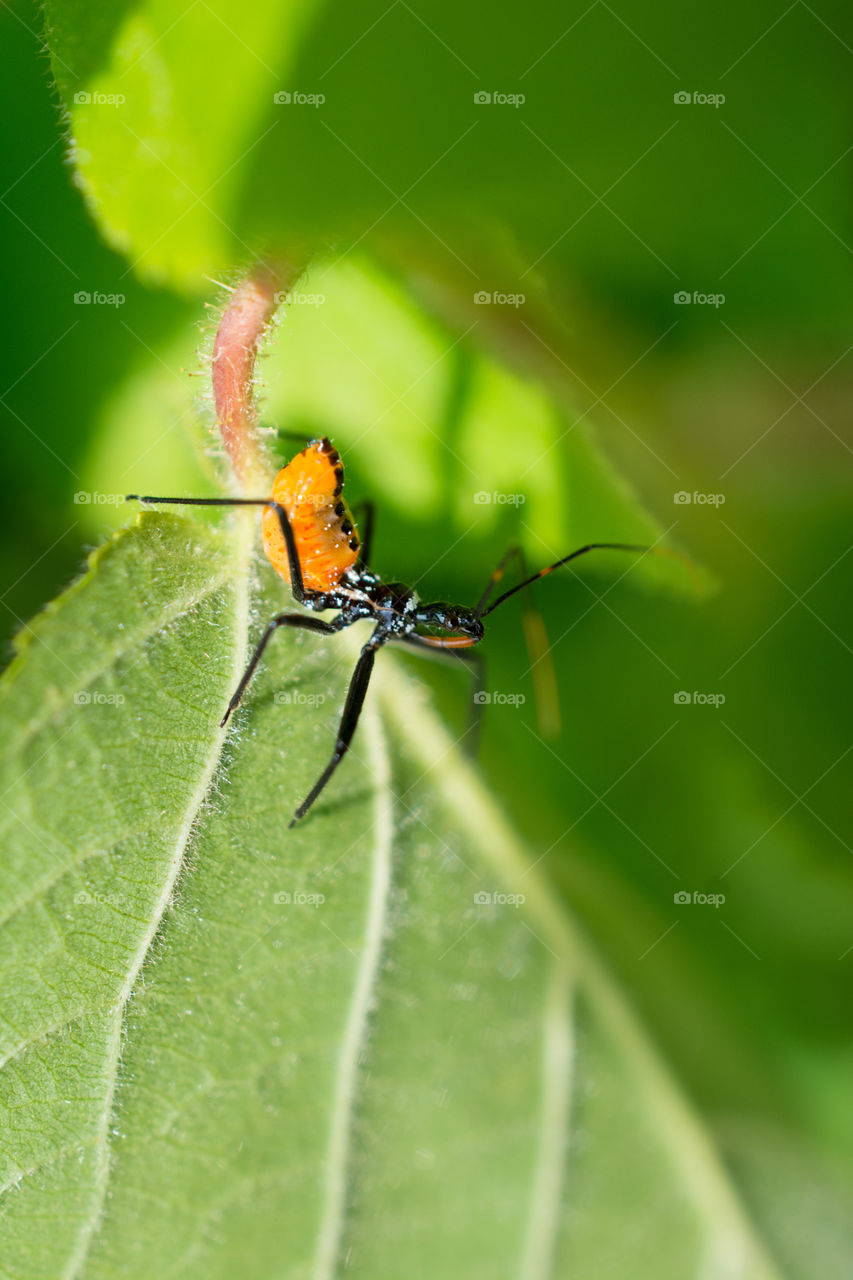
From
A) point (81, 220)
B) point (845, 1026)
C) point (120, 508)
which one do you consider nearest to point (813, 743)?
point (845, 1026)

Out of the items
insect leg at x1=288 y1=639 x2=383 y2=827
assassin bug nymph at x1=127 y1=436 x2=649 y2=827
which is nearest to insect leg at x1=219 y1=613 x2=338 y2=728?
assassin bug nymph at x1=127 y1=436 x2=649 y2=827

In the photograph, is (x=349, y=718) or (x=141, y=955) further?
(x=349, y=718)

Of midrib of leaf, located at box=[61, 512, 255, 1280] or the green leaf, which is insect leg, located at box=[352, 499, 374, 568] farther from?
midrib of leaf, located at box=[61, 512, 255, 1280]

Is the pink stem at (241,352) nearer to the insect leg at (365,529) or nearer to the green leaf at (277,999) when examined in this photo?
the green leaf at (277,999)

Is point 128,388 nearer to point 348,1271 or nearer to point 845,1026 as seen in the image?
point 348,1271

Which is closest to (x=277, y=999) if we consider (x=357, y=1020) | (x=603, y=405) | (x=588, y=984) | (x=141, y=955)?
(x=357, y=1020)

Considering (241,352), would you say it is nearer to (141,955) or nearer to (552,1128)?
(141,955)
